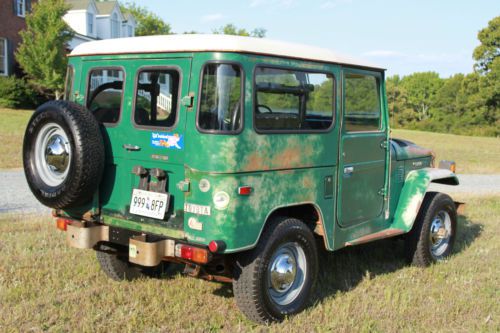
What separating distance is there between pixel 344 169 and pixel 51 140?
8.13 ft

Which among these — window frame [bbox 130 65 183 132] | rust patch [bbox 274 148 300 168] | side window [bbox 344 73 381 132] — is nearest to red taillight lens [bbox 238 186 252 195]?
rust patch [bbox 274 148 300 168]

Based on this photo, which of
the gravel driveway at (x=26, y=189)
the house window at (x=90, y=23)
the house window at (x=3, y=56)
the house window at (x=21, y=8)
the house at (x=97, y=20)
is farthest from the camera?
the house window at (x=90, y=23)

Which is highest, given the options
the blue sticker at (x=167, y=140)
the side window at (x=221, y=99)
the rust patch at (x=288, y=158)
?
the side window at (x=221, y=99)

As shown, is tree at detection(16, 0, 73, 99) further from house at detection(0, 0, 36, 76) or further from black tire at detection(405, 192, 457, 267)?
black tire at detection(405, 192, 457, 267)

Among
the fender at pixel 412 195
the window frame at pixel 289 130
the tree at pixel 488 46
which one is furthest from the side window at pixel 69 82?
the tree at pixel 488 46

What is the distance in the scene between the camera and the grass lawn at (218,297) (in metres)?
4.19

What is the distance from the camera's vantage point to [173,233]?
4.10 metres

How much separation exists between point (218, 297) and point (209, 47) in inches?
85.5

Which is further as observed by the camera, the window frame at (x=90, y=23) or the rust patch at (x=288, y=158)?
the window frame at (x=90, y=23)

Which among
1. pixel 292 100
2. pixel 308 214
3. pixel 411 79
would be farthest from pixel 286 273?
pixel 411 79

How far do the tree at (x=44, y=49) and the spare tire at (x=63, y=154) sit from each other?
21.7m

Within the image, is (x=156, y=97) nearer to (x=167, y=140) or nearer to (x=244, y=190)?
(x=167, y=140)

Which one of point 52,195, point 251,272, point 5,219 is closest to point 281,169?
point 251,272

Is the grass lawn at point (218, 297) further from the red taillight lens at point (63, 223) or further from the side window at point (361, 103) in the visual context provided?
the side window at point (361, 103)
